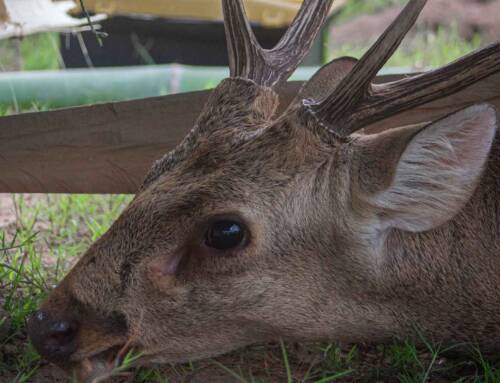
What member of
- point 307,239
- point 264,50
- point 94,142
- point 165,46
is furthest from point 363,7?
point 307,239

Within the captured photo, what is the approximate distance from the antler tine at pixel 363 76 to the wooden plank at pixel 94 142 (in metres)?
1.13

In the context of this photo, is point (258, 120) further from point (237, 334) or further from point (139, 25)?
point (139, 25)

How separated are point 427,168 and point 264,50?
933 mm

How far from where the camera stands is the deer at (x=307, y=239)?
2.73 meters

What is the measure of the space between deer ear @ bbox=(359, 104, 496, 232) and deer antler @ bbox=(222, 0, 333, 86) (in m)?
0.65

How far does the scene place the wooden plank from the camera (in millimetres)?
3904

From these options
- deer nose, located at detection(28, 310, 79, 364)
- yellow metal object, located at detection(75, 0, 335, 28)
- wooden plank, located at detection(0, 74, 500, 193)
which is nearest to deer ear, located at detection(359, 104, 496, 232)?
deer nose, located at detection(28, 310, 79, 364)

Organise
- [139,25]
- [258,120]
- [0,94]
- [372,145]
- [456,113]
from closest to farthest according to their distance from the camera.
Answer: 1. [456,113]
2. [372,145]
3. [258,120]
4. [0,94]
5. [139,25]

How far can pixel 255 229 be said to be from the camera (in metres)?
2.78

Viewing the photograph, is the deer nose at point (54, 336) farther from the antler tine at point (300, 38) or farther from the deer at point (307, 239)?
the antler tine at point (300, 38)

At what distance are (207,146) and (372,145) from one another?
0.56 metres

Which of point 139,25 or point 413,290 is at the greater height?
point 139,25

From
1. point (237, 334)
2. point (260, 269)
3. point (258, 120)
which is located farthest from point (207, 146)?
point (237, 334)

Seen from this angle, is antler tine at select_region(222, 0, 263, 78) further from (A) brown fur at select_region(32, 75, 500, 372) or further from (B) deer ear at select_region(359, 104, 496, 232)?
(B) deer ear at select_region(359, 104, 496, 232)
